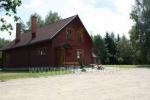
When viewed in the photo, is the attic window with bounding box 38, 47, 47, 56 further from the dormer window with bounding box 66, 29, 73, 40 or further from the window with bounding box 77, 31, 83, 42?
the window with bounding box 77, 31, 83, 42

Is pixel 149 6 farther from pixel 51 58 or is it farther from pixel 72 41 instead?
pixel 51 58

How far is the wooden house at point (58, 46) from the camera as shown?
3722 cm

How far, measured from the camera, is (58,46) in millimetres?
37125

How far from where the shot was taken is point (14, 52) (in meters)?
47.3

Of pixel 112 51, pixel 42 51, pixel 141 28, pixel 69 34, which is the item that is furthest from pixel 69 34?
pixel 112 51

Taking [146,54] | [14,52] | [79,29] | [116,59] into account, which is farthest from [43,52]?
[116,59]

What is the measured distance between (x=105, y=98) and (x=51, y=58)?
26.4 meters

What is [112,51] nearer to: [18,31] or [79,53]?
[18,31]

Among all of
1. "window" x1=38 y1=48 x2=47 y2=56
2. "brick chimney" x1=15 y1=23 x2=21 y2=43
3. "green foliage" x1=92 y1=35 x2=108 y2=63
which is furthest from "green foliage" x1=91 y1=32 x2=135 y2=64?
"window" x1=38 y1=48 x2=47 y2=56

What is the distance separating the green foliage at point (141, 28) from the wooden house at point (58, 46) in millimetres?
17302

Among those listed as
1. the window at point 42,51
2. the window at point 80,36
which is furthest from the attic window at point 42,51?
the window at point 80,36

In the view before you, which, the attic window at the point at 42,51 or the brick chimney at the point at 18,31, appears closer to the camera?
the attic window at the point at 42,51

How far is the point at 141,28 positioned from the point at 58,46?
24190 mm

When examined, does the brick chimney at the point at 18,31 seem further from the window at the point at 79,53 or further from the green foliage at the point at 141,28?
the green foliage at the point at 141,28
